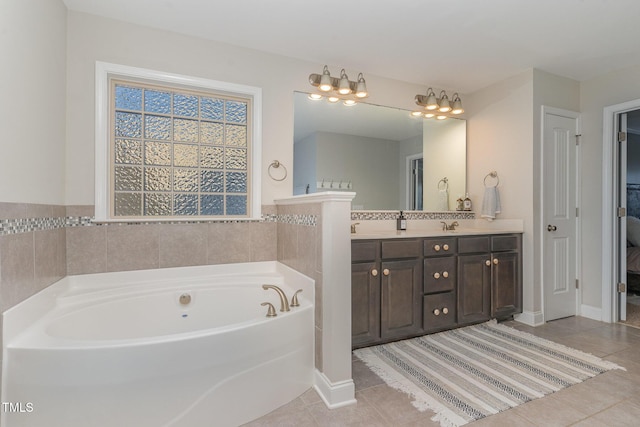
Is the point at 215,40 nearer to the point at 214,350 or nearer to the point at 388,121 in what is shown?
the point at 388,121

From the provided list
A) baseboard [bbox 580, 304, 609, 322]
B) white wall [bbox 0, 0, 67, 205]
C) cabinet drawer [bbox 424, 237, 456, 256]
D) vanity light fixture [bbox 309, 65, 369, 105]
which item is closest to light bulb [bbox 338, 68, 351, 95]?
vanity light fixture [bbox 309, 65, 369, 105]

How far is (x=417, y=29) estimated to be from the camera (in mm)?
2309

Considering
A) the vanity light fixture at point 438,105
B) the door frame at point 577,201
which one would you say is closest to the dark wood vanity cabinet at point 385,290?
the door frame at point 577,201

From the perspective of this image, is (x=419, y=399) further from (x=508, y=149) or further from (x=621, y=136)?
(x=621, y=136)

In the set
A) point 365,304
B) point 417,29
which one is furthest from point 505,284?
point 417,29

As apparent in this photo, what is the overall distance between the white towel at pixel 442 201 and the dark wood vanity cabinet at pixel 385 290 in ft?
3.31

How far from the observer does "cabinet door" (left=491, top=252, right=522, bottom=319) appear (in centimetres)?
290

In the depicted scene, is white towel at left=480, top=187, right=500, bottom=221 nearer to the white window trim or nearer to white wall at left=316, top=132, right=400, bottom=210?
white wall at left=316, top=132, right=400, bottom=210

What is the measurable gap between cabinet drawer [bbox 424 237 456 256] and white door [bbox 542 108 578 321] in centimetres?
104

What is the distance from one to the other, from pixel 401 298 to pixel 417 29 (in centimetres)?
199

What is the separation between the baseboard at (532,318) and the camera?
9.70 ft

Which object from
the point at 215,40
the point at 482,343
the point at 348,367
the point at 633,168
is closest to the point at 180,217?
the point at 215,40

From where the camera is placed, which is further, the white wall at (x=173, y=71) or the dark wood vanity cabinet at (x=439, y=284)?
the dark wood vanity cabinet at (x=439, y=284)

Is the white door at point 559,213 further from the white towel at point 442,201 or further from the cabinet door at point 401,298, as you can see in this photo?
the cabinet door at point 401,298
